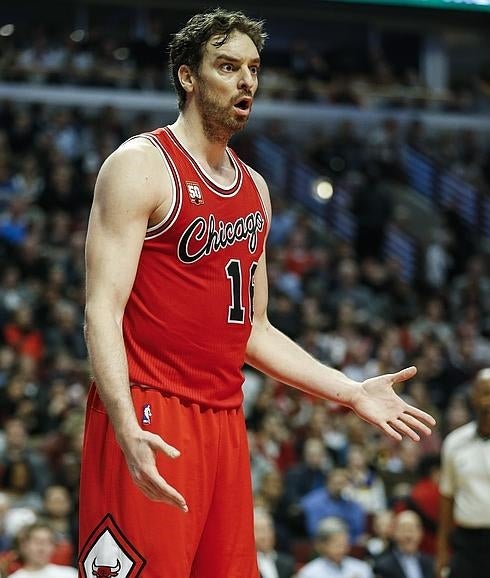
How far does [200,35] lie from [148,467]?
1.43 m

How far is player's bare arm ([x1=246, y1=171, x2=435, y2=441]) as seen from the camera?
4.02 m

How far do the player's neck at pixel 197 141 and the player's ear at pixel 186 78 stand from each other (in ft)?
0.28

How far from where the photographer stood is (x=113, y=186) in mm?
3709

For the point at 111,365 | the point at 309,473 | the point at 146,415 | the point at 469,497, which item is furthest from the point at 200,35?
the point at 309,473

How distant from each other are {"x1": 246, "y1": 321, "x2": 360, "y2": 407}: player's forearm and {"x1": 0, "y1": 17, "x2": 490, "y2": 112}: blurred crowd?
11993mm

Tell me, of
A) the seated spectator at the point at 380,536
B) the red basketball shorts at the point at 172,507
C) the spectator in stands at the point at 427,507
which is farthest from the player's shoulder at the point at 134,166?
the spectator in stands at the point at 427,507

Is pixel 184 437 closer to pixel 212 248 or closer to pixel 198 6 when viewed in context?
Answer: pixel 212 248

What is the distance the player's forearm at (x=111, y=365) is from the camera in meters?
3.54

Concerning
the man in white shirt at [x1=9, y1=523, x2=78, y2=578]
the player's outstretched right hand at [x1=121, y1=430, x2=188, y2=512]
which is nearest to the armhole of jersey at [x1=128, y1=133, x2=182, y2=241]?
the player's outstretched right hand at [x1=121, y1=430, x2=188, y2=512]

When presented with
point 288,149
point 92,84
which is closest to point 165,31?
A: point 92,84

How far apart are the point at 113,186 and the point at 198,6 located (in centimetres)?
731

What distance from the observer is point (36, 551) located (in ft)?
25.2

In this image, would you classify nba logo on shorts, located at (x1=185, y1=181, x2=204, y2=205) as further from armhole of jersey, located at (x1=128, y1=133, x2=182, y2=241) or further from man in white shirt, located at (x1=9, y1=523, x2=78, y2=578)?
man in white shirt, located at (x1=9, y1=523, x2=78, y2=578)

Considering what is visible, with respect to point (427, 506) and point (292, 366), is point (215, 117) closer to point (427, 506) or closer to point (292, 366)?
point (292, 366)
